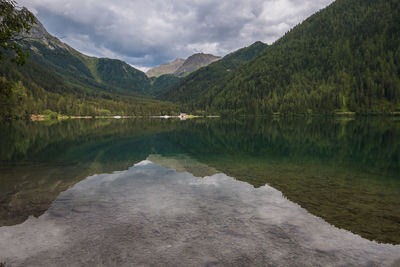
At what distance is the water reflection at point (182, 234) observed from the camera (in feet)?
32.7

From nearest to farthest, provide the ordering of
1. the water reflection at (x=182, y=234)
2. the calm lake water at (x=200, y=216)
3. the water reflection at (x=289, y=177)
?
1. the water reflection at (x=182, y=234)
2. the calm lake water at (x=200, y=216)
3. the water reflection at (x=289, y=177)

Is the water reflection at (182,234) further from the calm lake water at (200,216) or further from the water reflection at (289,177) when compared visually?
the water reflection at (289,177)

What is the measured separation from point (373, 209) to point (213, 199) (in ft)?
34.3

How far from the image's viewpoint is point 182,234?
12.1m

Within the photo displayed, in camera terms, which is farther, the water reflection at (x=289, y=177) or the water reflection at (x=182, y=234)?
the water reflection at (x=289, y=177)

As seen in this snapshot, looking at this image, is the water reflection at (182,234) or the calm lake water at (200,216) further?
the calm lake water at (200,216)

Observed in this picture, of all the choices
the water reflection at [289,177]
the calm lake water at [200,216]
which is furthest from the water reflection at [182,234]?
the water reflection at [289,177]

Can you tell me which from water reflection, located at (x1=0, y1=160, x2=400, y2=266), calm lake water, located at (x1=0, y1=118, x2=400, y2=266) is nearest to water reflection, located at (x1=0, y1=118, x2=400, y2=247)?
calm lake water, located at (x1=0, y1=118, x2=400, y2=266)

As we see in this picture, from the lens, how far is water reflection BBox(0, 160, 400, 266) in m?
9.95

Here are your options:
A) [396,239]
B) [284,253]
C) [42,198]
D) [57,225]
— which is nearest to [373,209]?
[396,239]

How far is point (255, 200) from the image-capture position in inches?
685

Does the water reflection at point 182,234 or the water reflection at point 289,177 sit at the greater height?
the water reflection at point 182,234

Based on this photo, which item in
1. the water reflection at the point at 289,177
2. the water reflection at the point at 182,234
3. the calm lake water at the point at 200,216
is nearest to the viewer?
the water reflection at the point at 182,234

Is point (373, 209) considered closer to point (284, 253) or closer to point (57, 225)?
point (284, 253)
